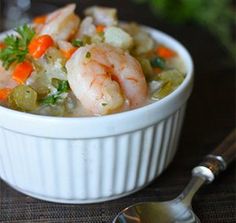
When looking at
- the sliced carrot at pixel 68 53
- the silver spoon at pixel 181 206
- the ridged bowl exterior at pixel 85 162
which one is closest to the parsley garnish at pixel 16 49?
the sliced carrot at pixel 68 53

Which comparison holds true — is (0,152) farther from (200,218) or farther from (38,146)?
(200,218)

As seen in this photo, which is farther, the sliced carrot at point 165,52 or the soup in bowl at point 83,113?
the sliced carrot at point 165,52

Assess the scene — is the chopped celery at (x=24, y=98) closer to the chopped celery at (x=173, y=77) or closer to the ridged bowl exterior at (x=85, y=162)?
the ridged bowl exterior at (x=85, y=162)

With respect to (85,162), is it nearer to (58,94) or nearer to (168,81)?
(58,94)

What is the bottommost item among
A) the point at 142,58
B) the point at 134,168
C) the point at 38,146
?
the point at 134,168

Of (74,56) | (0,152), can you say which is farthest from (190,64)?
(0,152)

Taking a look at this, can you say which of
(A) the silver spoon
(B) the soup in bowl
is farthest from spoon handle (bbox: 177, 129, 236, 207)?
(B) the soup in bowl
